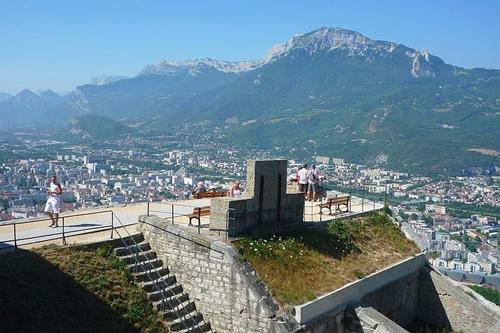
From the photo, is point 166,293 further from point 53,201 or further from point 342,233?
point 342,233

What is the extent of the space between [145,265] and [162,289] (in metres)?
0.84

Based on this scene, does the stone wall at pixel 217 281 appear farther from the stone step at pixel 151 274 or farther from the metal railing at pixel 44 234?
the metal railing at pixel 44 234

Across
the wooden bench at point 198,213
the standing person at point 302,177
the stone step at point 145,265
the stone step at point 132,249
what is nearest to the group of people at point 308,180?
the standing person at point 302,177

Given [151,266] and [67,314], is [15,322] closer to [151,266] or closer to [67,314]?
[67,314]

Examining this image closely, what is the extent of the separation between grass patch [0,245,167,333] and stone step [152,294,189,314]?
1.05ft

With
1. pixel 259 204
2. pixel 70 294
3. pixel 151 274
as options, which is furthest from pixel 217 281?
pixel 70 294

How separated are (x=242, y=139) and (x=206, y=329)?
601ft

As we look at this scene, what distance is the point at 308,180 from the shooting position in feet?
79.9

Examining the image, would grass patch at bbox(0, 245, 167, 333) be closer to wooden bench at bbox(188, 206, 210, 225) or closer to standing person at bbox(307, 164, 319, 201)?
wooden bench at bbox(188, 206, 210, 225)

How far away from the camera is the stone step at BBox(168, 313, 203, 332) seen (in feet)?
45.0

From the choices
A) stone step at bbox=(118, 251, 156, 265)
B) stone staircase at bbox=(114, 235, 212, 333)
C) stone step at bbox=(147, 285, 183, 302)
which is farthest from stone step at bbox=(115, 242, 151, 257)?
stone step at bbox=(147, 285, 183, 302)

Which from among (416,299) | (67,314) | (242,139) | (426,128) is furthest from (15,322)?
(242,139)

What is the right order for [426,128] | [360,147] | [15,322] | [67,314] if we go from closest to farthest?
[15,322], [67,314], [360,147], [426,128]

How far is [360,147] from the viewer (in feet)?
504
